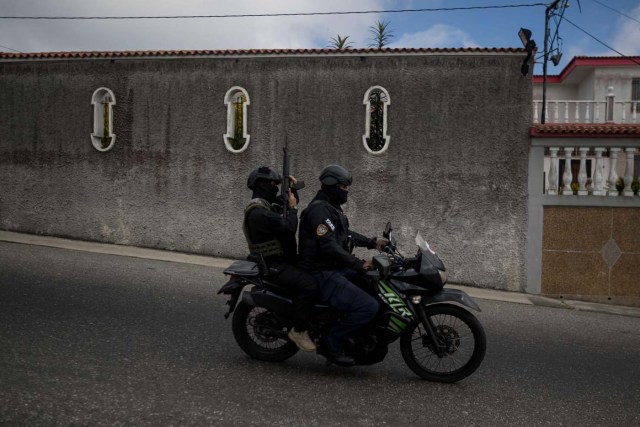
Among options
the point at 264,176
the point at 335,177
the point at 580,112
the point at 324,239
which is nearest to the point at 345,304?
the point at 324,239

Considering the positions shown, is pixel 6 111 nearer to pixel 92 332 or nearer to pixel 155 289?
pixel 155 289

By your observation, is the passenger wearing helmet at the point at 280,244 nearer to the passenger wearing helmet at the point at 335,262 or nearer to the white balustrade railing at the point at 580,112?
the passenger wearing helmet at the point at 335,262

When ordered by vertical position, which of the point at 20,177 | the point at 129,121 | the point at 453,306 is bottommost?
the point at 453,306

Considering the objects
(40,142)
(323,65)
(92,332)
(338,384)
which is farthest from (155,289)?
(40,142)

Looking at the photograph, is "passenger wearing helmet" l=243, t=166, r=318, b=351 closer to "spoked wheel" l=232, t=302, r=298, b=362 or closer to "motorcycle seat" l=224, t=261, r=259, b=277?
"motorcycle seat" l=224, t=261, r=259, b=277

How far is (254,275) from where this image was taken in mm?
5391

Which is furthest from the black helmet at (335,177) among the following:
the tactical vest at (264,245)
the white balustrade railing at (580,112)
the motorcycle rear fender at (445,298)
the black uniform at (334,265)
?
the white balustrade railing at (580,112)

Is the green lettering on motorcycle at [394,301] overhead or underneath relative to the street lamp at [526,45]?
underneath

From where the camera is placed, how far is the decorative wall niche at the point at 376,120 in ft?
43.5

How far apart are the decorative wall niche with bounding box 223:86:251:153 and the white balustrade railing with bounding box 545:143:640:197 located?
658 cm

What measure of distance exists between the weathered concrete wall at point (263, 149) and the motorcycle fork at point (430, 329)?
7914 millimetres

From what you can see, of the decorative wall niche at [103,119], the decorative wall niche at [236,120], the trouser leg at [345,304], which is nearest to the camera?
the trouser leg at [345,304]

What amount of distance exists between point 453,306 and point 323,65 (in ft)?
30.7

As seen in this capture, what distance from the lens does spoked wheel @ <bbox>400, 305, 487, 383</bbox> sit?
16.6 ft
